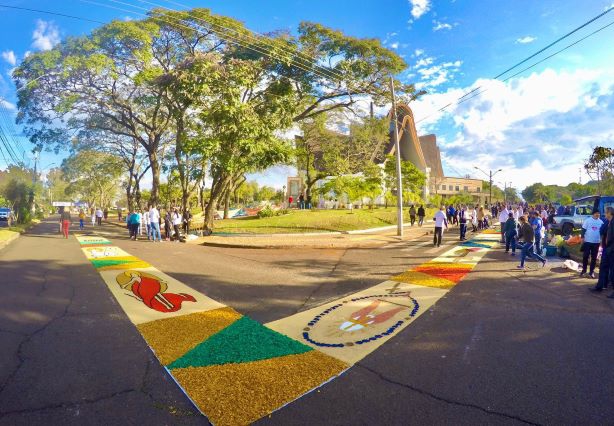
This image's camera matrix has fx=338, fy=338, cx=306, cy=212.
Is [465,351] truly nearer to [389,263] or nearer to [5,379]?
[5,379]

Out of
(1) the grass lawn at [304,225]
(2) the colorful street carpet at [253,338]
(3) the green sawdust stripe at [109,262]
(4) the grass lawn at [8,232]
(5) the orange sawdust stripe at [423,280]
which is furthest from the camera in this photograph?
(1) the grass lawn at [304,225]

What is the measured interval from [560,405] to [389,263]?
7.11m

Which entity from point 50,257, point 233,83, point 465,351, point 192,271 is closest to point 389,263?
point 192,271

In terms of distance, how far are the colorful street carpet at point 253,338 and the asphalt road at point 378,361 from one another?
17cm

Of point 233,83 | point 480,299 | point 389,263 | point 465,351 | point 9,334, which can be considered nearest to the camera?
point 465,351

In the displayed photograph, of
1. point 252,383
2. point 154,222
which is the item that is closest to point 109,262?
point 154,222

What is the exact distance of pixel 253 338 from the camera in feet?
13.8

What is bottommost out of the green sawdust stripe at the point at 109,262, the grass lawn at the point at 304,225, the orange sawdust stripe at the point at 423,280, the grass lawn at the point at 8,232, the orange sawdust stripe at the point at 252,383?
the orange sawdust stripe at the point at 252,383

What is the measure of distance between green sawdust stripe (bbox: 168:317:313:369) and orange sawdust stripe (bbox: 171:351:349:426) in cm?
12

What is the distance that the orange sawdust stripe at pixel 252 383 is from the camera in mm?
2744

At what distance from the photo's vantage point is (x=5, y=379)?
315 cm

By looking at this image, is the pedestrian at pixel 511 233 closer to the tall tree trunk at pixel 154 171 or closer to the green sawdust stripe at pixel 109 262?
the green sawdust stripe at pixel 109 262

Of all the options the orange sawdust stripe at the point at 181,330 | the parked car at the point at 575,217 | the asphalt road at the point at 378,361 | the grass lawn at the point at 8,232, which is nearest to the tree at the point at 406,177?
the parked car at the point at 575,217

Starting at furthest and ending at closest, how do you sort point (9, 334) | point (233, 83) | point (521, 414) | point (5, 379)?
point (233, 83) < point (9, 334) < point (5, 379) < point (521, 414)
